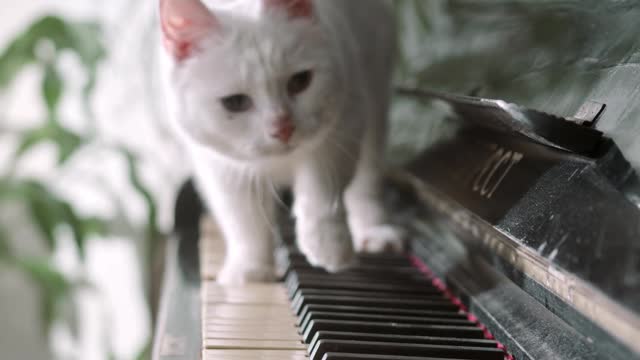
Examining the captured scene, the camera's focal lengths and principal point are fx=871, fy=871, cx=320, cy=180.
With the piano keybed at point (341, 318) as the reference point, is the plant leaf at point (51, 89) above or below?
above

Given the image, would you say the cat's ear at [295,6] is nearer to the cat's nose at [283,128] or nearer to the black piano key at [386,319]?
the cat's nose at [283,128]

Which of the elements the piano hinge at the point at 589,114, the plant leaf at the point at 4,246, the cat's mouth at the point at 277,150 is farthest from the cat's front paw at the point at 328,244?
the plant leaf at the point at 4,246

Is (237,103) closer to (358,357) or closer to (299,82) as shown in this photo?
(299,82)

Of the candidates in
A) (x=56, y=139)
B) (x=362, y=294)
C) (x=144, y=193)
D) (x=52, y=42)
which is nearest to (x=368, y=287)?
(x=362, y=294)

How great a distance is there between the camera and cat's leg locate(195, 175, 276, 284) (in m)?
1.31

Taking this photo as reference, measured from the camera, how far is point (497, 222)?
3.04 feet

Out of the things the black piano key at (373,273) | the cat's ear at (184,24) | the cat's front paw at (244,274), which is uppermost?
the cat's ear at (184,24)

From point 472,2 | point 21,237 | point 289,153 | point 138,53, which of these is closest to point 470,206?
point 289,153

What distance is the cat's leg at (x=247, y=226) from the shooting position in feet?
4.30

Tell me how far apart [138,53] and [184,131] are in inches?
43.3

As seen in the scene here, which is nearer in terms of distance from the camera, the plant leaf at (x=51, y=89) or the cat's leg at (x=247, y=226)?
the cat's leg at (x=247, y=226)

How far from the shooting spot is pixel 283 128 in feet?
3.66

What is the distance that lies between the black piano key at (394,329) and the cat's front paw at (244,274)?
0.31 meters

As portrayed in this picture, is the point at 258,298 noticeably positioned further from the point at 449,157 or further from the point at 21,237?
the point at 21,237
